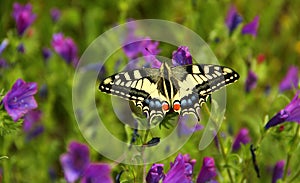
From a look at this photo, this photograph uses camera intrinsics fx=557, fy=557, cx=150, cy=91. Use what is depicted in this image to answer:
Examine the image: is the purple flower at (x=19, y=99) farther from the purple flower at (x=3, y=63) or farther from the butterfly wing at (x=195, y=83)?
the purple flower at (x=3, y=63)

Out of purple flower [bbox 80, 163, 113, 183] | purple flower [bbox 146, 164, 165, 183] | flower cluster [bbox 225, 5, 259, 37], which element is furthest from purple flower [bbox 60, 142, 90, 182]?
flower cluster [bbox 225, 5, 259, 37]

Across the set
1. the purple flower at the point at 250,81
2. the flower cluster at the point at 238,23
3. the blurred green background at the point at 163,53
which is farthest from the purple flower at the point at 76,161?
the flower cluster at the point at 238,23

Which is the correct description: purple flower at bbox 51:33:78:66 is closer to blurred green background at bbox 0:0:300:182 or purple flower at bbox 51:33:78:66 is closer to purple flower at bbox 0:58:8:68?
blurred green background at bbox 0:0:300:182

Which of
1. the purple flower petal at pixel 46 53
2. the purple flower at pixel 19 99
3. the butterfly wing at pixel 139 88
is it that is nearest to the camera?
the butterfly wing at pixel 139 88

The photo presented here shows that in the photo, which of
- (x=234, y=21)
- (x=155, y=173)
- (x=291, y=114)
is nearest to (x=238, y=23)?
(x=234, y=21)

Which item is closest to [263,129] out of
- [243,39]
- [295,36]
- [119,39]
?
[243,39]

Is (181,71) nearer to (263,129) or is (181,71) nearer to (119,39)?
(263,129)
